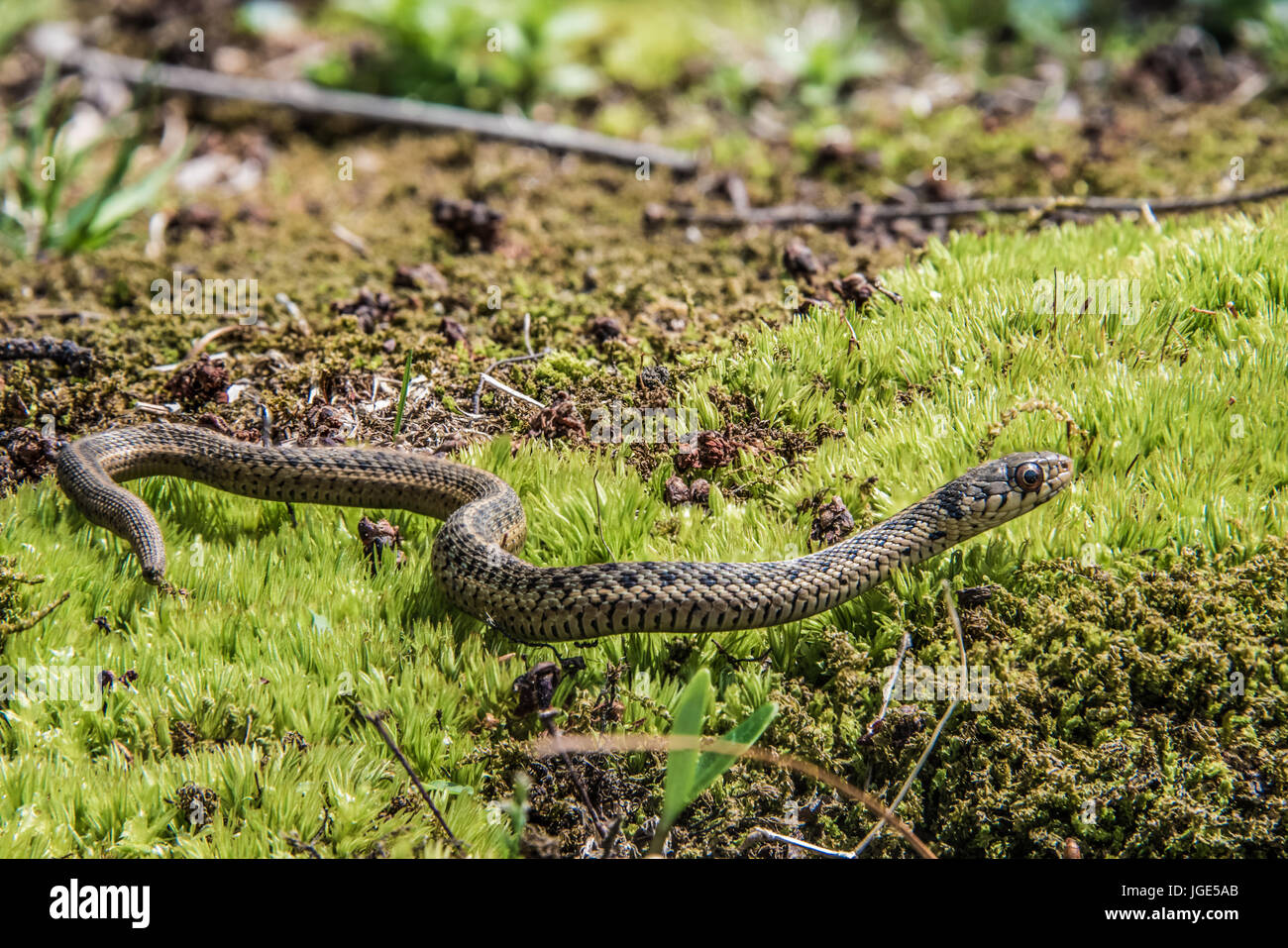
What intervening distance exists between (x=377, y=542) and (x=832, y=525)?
2401 mm

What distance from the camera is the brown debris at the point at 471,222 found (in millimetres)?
8672

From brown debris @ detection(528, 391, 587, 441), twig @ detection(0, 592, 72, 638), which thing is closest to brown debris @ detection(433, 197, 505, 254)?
brown debris @ detection(528, 391, 587, 441)

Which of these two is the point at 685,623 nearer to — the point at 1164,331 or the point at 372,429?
the point at 372,429

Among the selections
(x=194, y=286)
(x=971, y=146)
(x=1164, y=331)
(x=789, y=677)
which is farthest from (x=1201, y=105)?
(x=194, y=286)

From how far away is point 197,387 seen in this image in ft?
23.0

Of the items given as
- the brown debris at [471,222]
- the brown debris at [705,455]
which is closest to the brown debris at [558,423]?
the brown debris at [705,455]

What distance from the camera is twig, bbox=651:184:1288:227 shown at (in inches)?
314

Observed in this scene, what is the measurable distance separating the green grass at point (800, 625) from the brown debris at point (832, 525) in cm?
12

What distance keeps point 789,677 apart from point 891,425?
5.45 feet

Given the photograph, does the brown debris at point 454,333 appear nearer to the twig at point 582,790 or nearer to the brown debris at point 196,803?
the twig at point 582,790

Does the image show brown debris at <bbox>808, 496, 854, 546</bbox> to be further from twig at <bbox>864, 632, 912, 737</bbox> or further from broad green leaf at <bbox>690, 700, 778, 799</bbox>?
broad green leaf at <bbox>690, 700, 778, 799</bbox>

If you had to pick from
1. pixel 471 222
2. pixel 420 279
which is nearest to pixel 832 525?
pixel 420 279
